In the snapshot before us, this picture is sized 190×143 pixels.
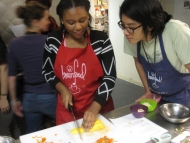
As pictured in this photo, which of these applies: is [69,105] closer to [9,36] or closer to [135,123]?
[135,123]

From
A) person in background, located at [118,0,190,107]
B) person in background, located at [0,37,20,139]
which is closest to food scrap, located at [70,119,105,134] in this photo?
person in background, located at [118,0,190,107]

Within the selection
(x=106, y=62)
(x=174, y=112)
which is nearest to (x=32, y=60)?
(x=106, y=62)

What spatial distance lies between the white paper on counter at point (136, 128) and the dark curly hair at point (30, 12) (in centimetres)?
89

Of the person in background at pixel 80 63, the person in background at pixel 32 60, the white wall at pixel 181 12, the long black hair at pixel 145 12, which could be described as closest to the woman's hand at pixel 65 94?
the person in background at pixel 80 63

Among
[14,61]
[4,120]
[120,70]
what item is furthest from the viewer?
[120,70]

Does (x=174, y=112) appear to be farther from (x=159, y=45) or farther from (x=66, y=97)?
(x=66, y=97)

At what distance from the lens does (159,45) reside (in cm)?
113

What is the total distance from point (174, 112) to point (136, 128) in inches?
9.2

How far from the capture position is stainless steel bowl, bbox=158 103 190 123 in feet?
3.35

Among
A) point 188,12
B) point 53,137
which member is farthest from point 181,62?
point 188,12

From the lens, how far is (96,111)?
3.50ft

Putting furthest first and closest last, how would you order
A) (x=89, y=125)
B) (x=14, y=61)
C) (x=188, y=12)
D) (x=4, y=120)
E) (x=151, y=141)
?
(x=188, y=12) → (x=4, y=120) → (x=14, y=61) → (x=89, y=125) → (x=151, y=141)

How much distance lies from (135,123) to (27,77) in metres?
0.86

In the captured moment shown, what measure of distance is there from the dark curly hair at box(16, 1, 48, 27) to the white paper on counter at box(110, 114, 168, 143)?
0.89m
